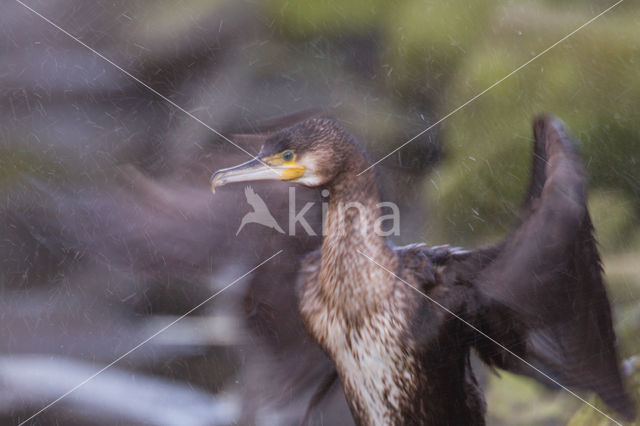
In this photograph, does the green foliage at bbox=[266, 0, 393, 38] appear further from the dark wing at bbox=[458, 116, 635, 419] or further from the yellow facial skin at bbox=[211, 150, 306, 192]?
the dark wing at bbox=[458, 116, 635, 419]

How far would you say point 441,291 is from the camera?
1463 millimetres

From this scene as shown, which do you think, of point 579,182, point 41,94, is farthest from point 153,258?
point 579,182

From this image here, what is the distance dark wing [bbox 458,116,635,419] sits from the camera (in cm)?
145

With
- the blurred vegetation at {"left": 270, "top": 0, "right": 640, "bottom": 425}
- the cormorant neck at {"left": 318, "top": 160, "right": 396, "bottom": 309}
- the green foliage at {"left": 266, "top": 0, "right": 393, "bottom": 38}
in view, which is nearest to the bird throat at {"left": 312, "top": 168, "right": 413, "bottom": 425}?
the cormorant neck at {"left": 318, "top": 160, "right": 396, "bottom": 309}

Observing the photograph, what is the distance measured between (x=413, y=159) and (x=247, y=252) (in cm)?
45

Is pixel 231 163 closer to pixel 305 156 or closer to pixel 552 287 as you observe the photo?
pixel 305 156

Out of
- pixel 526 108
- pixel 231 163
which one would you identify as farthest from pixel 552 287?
pixel 231 163

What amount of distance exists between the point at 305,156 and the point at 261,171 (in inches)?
4.2

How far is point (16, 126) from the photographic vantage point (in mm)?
1540

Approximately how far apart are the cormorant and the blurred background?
0.14 ft

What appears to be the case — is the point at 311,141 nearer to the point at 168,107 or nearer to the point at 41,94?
the point at 168,107

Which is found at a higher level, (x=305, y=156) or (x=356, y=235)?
(x=305, y=156)

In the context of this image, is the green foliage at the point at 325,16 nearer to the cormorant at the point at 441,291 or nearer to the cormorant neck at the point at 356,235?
the cormorant at the point at 441,291

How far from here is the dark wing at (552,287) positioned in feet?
4.77
